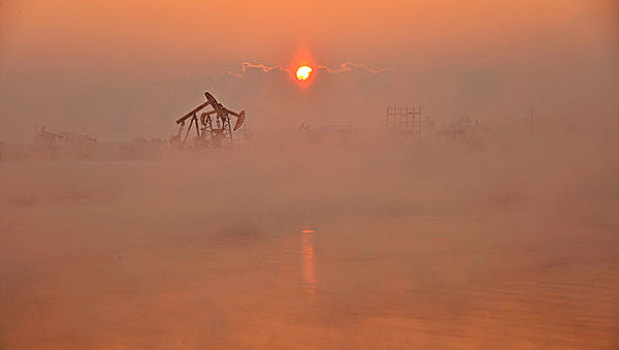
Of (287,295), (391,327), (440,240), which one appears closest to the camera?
(391,327)

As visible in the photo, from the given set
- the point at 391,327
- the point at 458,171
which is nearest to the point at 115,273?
the point at 391,327

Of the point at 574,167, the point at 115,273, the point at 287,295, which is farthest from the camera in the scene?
the point at 574,167

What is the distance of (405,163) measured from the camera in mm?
25562

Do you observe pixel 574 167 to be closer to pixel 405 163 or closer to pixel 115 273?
pixel 405 163

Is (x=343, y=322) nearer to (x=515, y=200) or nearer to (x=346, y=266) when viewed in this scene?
(x=346, y=266)

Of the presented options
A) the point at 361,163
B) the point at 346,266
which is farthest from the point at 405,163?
the point at 346,266

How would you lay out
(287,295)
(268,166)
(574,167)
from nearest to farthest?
(287,295), (574,167), (268,166)

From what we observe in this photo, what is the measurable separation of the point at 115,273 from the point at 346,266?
310 centimetres

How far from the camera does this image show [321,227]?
1132 centimetres

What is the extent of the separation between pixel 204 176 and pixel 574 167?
524 inches

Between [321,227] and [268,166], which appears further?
[268,166]

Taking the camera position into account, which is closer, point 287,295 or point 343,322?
point 343,322

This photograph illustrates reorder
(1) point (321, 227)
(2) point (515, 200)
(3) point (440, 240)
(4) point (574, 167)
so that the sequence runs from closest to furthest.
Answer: (3) point (440, 240), (1) point (321, 227), (2) point (515, 200), (4) point (574, 167)

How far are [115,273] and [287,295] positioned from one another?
2.58 metres
